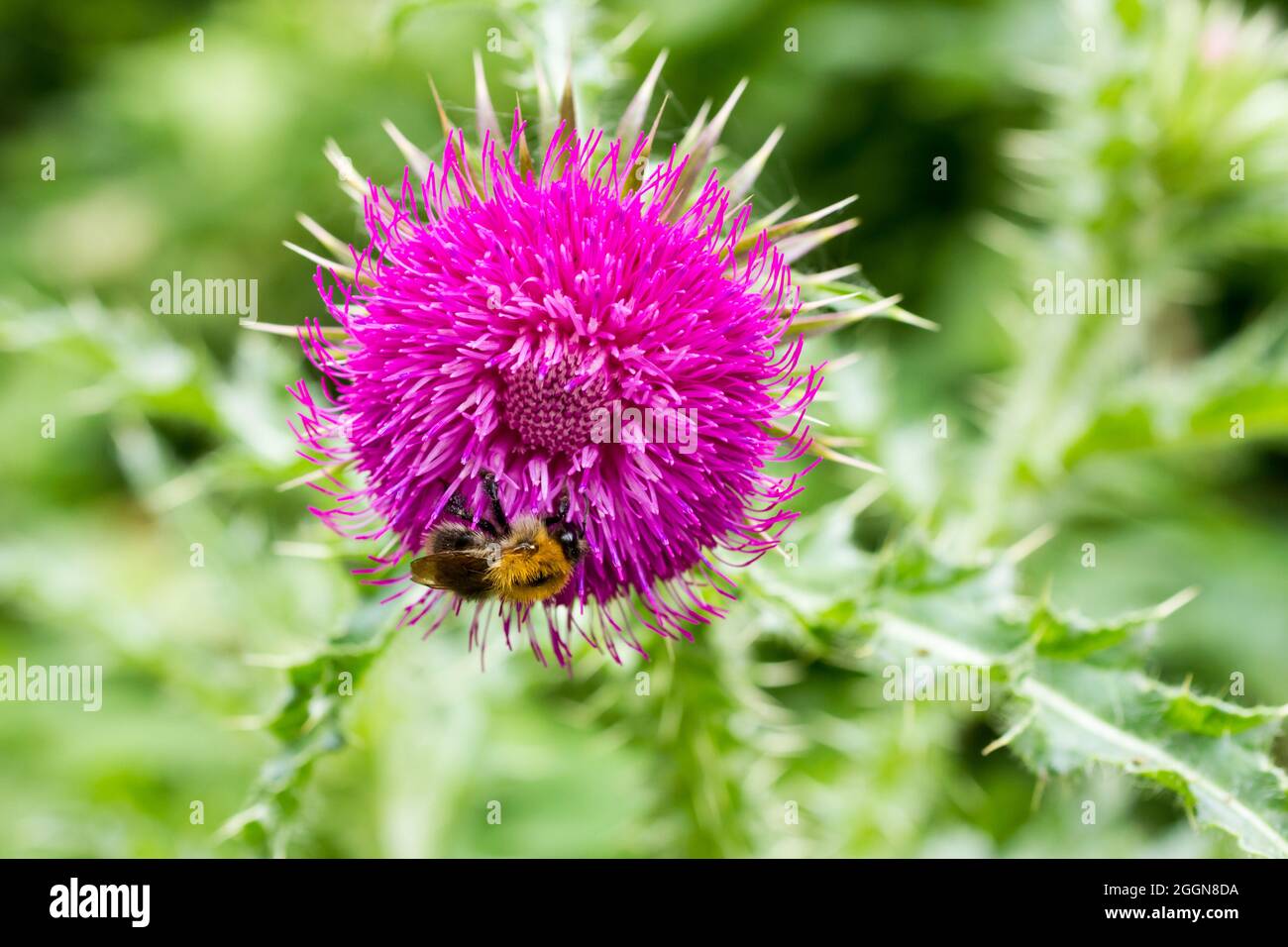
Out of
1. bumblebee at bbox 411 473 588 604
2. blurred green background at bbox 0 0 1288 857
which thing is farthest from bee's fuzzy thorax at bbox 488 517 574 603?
blurred green background at bbox 0 0 1288 857

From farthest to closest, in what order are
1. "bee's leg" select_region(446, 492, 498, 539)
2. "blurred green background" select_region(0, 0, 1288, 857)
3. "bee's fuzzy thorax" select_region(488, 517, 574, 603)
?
1. "blurred green background" select_region(0, 0, 1288, 857)
2. "bee's leg" select_region(446, 492, 498, 539)
3. "bee's fuzzy thorax" select_region(488, 517, 574, 603)

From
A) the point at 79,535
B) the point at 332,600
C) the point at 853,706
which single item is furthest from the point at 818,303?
the point at 79,535

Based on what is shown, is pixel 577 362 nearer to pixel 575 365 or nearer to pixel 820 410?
pixel 575 365

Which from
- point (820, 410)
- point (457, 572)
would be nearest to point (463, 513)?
point (457, 572)

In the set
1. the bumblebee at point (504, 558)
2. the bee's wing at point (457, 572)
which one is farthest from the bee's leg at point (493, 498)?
the bee's wing at point (457, 572)

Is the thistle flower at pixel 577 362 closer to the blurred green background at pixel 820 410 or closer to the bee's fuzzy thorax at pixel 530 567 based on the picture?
the bee's fuzzy thorax at pixel 530 567

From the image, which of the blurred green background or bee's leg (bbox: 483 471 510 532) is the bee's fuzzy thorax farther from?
the blurred green background
